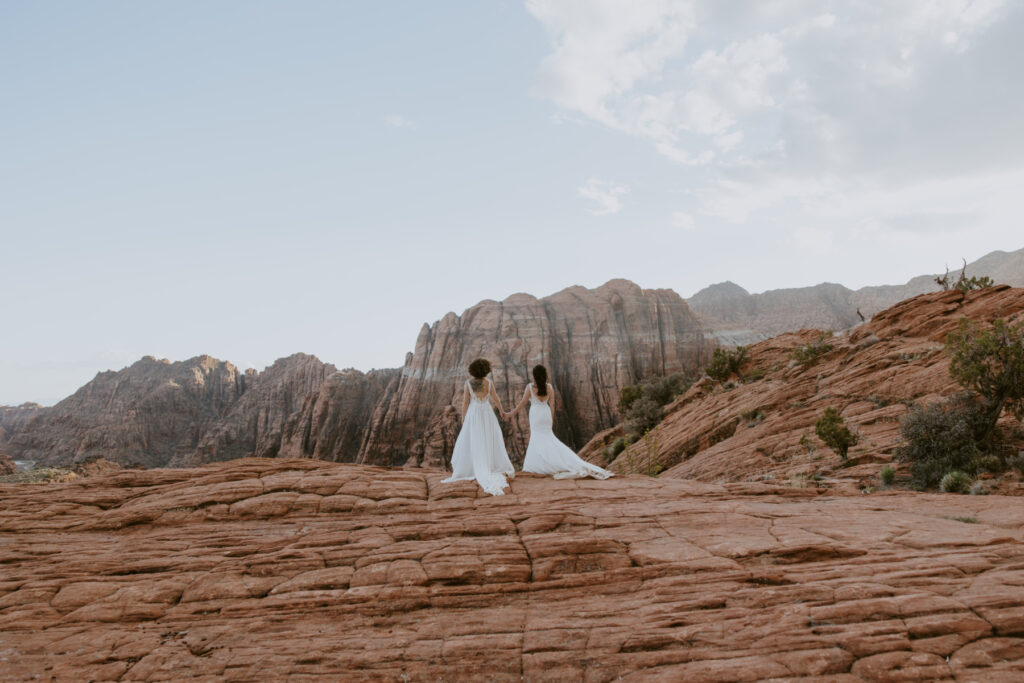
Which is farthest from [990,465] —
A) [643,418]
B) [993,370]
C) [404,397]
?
[404,397]

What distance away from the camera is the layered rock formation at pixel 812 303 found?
74.0 metres

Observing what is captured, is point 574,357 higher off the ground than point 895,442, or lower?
higher

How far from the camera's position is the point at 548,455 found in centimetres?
991

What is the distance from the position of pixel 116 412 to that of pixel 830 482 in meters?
82.1

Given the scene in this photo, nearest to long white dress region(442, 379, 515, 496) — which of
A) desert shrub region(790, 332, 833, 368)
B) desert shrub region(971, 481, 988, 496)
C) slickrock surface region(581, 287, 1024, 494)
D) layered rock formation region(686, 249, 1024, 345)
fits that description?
slickrock surface region(581, 287, 1024, 494)

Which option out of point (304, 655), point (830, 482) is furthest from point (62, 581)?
point (830, 482)

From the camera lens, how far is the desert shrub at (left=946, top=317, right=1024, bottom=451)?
9.91m

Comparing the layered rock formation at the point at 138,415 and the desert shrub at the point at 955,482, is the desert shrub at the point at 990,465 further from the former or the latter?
the layered rock formation at the point at 138,415

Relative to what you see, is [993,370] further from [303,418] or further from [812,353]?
[303,418]

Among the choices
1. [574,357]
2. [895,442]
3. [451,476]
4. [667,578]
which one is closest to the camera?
[667,578]

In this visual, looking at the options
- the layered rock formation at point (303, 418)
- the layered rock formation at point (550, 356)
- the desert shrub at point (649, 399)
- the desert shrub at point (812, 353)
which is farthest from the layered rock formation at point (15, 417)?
the desert shrub at point (812, 353)

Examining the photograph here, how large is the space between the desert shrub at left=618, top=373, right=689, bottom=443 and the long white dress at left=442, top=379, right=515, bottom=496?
18756 millimetres

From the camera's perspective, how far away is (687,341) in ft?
208

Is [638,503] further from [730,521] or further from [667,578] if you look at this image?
[667,578]
